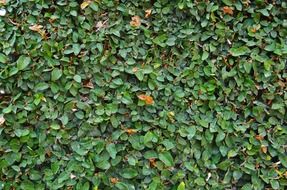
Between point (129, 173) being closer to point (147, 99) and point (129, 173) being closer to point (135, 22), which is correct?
point (147, 99)

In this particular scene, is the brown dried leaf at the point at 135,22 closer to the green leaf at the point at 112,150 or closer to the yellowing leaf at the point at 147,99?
the yellowing leaf at the point at 147,99

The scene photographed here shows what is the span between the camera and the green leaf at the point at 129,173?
1.90 m

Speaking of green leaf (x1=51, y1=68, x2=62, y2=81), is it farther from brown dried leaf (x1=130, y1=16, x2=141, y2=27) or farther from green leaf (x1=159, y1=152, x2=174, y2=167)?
green leaf (x1=159, y1=152, x2=174, y2=167)

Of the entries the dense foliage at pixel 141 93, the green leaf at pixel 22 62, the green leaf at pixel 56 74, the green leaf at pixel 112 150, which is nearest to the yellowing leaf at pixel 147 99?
the dense foliage at pixel 141 93

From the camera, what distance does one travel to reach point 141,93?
6.20 ft

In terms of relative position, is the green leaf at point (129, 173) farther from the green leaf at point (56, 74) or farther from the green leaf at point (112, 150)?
the green leaf at point (56, 74)

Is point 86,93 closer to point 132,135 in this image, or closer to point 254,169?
point 132,135

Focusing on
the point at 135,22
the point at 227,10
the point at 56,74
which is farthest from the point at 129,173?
the point at 227,10

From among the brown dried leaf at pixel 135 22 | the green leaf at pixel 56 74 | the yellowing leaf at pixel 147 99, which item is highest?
the brown dried leaf at pixel 135 22

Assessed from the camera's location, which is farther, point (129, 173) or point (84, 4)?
point (129, 173)

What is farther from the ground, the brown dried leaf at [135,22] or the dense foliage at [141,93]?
the brown dried leaf at [135,22]

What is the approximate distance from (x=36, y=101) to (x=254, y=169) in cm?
107

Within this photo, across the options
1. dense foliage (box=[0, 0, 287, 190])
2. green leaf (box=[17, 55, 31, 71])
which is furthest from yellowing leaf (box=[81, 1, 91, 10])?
green leaf (box=[17, 55, 31, 71])

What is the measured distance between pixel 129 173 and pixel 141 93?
0.38 m
